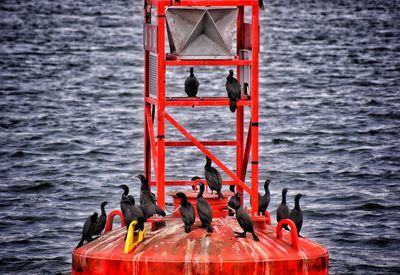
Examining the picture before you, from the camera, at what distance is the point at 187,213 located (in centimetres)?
2436

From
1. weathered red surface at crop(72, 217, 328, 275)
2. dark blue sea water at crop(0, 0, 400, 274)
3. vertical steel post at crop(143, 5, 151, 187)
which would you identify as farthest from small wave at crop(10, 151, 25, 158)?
weathered red surface at crop(72, 217, 328, 275)

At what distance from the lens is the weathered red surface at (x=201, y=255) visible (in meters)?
23.4

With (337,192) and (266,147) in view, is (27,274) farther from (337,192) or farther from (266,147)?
(266,147)

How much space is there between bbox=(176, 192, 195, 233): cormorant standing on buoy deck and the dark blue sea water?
1013cm

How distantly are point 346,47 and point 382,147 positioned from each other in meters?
64.7

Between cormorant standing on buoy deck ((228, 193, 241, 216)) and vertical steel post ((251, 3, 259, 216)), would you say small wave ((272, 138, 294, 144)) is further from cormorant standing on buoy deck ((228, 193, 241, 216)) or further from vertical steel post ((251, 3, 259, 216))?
vertical steel post ((251, 3, 259, 216))

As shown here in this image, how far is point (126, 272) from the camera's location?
23.6 m

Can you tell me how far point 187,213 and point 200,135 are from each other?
39.6 meters

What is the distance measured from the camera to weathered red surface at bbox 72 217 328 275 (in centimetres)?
2339

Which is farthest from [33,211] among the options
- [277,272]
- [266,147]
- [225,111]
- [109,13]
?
[109,13]

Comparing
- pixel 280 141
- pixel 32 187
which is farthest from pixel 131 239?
pixel 280 141

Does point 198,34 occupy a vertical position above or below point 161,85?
above

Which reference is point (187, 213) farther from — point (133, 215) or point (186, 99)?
point (186, 99)

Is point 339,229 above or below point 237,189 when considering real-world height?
below
